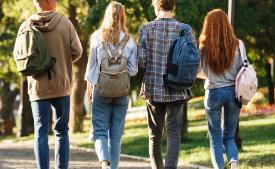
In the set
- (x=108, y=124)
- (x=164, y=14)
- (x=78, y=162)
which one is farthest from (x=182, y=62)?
(x=78, y=162)

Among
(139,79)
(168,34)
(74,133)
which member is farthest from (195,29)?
(74,133)

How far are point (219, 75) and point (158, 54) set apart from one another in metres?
0.87

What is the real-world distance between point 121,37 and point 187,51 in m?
0.76

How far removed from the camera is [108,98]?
8438 mm

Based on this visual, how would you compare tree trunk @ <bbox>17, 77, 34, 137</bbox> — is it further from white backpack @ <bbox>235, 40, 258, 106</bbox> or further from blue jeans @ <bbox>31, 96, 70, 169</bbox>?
blue jeans @ <bbox>31, 96, 70, 169</bbox>

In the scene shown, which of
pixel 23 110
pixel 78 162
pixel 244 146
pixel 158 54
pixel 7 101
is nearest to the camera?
pixel 158 54

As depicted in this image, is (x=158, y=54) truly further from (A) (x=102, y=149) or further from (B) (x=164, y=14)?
(A) (x=102, y=149)

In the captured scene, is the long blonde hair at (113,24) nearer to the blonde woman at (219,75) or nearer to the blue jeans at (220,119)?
the blonde woman at (219,75)

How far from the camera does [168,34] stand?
27.8 feet

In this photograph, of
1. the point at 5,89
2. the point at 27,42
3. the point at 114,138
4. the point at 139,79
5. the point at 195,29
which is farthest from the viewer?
the point at 5,89

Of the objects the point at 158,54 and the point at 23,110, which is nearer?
the point at 158,54

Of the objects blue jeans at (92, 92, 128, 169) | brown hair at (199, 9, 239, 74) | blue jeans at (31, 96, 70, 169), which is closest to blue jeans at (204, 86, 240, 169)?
brown hair at (199, 9, 239, 74)

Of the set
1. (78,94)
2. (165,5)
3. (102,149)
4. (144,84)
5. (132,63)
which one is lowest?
(78,94)

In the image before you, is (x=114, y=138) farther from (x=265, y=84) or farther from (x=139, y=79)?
(x=265, y=84)
